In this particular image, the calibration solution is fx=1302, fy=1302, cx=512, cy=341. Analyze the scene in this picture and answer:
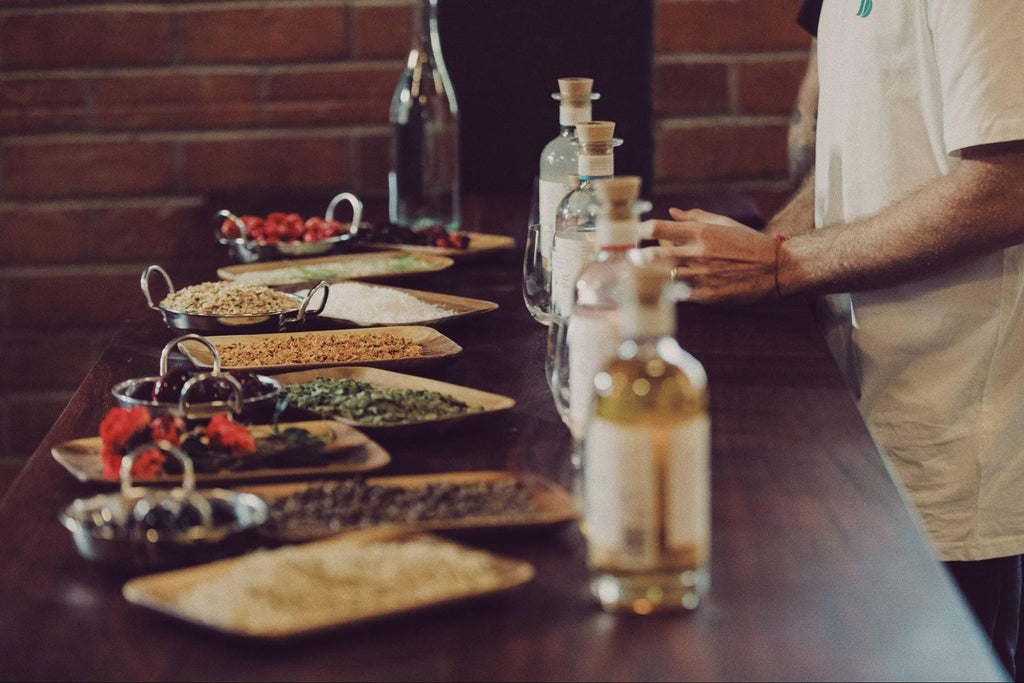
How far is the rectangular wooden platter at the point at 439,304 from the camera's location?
165cm

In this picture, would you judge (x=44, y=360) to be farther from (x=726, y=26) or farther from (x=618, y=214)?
(x=618, y=214)

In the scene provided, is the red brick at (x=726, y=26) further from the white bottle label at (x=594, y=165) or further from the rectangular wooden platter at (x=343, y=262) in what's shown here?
the white bottle label at (x=594, y=165)

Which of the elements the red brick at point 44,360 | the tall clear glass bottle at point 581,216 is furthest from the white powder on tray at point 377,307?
the red brick at point 44,360

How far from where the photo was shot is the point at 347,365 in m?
1.42

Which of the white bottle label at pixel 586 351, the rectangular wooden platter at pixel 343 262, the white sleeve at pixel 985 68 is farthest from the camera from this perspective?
the rectangular wooden platter at pixel 343 262

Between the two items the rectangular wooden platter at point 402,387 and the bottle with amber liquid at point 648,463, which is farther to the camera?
the rectangular wooden platter at point 402,387

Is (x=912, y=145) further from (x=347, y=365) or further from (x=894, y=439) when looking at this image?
(x=347, y=365)

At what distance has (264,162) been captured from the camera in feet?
10.0

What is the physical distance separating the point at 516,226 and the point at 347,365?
42.3 inches

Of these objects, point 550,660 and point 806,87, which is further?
point 806,87

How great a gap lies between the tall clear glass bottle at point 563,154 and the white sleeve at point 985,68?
436 millimetres

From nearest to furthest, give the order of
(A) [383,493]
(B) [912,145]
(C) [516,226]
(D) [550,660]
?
(D) [550,660], (A) [383,493], (B) [912,145], (C) [516,226]

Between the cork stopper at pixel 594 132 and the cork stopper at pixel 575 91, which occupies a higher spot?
the cork stopper at pixel 575 91

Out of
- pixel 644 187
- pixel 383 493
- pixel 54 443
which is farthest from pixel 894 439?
pixel 644 187
